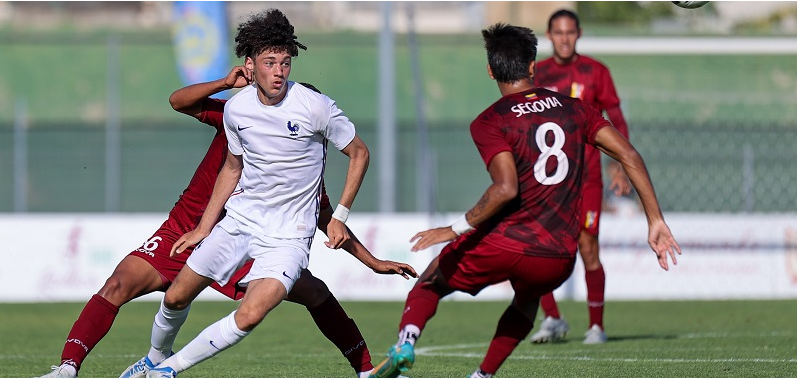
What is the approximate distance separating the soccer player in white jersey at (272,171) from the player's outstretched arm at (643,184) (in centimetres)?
126

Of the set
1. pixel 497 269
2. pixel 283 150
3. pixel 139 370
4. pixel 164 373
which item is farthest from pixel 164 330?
pixel 497 269

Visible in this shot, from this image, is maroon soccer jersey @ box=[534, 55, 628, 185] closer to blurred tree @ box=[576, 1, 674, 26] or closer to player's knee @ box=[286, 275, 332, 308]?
player's knee @ box=[286, 275, 332, 308]

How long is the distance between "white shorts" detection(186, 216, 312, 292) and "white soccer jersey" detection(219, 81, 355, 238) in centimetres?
5

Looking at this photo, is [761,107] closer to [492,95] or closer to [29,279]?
[492,95]

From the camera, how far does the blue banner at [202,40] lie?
20.1 meters

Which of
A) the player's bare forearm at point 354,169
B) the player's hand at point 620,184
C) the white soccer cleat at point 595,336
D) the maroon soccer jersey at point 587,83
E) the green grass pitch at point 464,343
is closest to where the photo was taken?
the player's bare forearm at point 354,169

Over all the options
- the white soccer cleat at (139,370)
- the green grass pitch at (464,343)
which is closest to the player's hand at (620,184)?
the green grass pitch at (464,343)

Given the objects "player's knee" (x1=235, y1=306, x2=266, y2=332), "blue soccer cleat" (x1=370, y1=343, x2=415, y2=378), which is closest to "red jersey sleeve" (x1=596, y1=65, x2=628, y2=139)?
"blue soccer cleat" (x1=370, y1=343, x2=415, y2=378)

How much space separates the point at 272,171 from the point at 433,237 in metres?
0.95

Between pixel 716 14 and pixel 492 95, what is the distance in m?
9.44

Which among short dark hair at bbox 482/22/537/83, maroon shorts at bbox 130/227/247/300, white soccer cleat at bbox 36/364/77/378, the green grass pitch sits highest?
short dark hair at bbox 482/22/537/83

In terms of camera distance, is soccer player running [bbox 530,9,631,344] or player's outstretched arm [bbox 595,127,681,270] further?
soccer player running [bbox 530,9,631,344]

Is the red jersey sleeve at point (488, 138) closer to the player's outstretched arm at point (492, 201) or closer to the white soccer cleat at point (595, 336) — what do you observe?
the player's outstretched arm at point (492, 201)

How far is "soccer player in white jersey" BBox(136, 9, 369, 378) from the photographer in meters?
6.25
